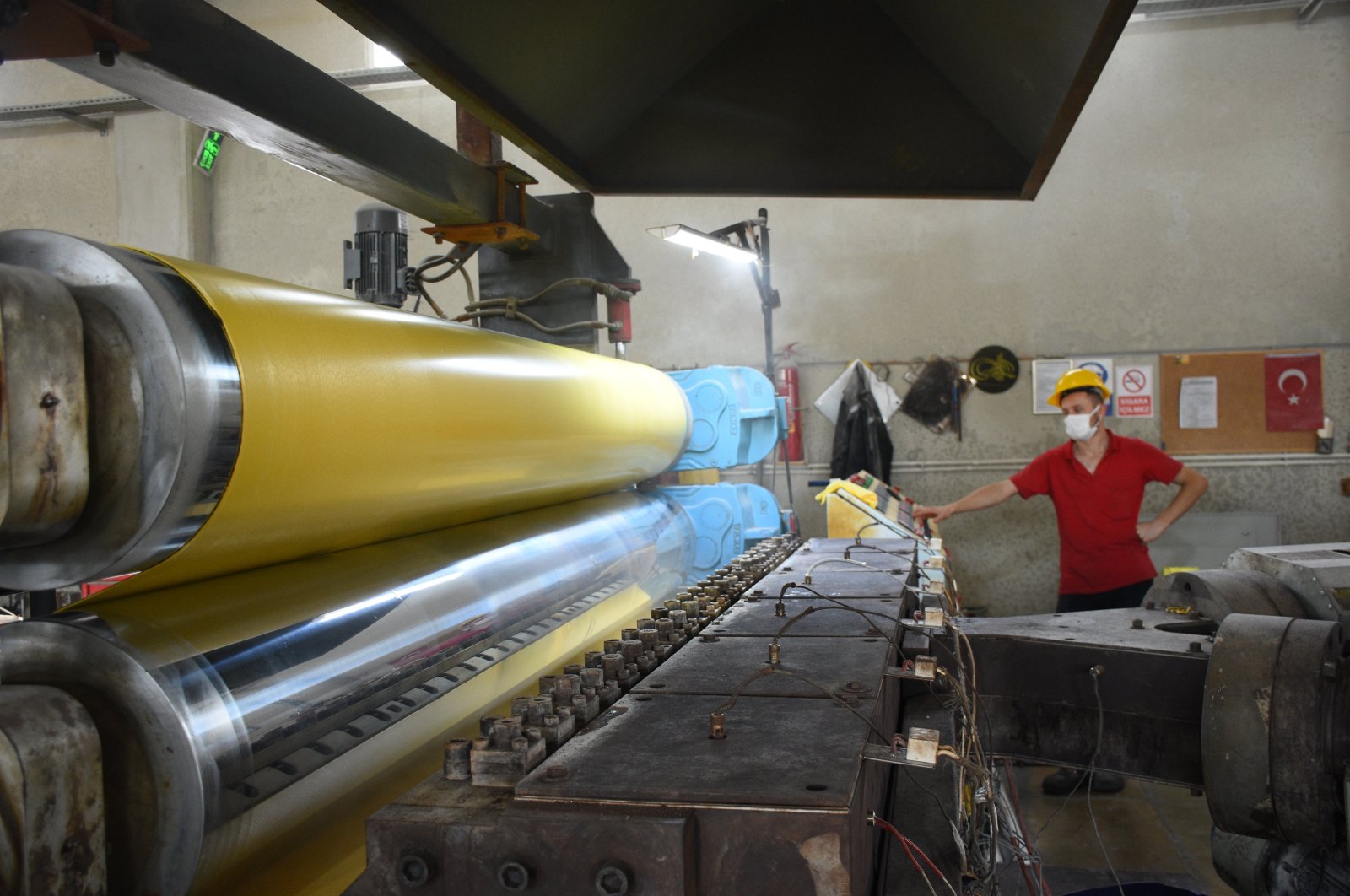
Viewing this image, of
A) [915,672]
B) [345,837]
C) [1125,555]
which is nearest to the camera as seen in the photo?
[345,837]

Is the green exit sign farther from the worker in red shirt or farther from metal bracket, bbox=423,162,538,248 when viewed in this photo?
the worker in red shirt

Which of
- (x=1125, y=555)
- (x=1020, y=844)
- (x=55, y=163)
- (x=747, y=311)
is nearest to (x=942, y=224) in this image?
(x=747, y=311)

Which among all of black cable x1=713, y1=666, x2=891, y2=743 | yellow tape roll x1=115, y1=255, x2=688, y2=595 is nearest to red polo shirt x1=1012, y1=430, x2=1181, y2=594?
yellow tape roll x1=115, y1=255, x2=688, y2=595

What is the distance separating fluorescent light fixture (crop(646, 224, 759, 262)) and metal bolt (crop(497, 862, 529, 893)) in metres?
3.08

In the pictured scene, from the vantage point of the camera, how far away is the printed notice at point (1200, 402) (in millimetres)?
5750

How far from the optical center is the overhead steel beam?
1.28m

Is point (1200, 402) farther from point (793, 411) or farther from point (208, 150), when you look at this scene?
point (208, 150)

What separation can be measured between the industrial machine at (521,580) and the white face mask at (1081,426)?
49.7 inches

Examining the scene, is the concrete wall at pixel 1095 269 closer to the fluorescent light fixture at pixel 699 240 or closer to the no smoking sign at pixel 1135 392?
the no smoking sign at pixel 1135 392

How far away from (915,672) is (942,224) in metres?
5.20

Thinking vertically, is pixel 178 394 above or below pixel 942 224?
below

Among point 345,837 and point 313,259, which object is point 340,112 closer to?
point 345,837

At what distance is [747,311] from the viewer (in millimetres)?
6352

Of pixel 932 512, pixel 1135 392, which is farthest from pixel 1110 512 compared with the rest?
pixel 1135 392
